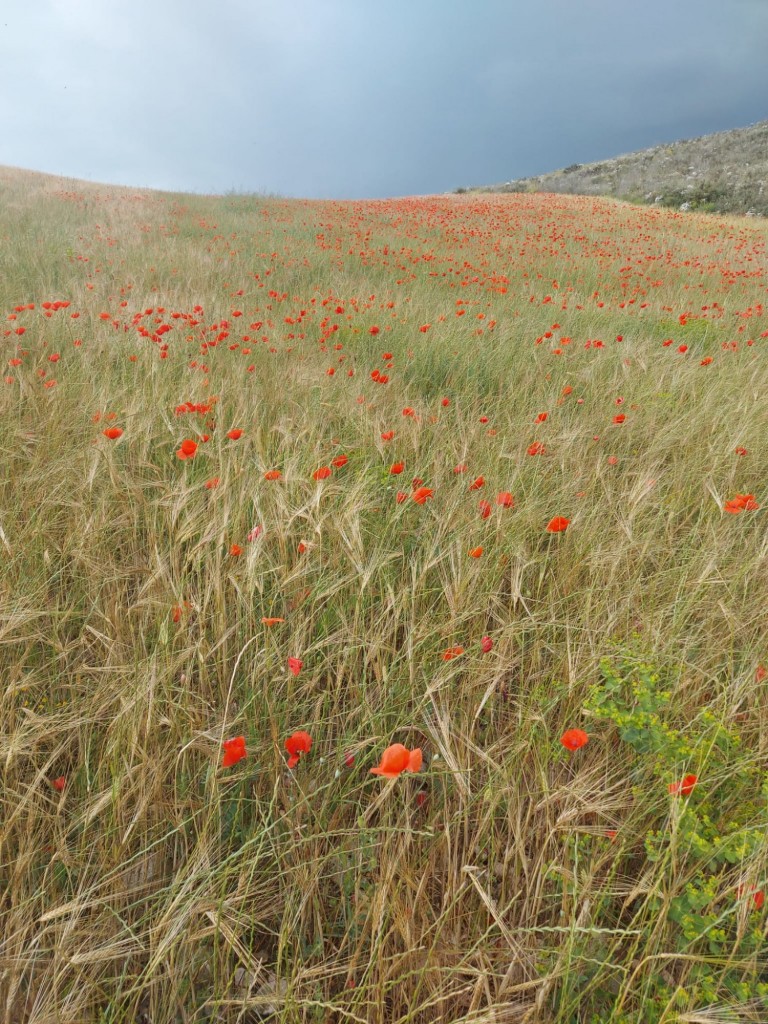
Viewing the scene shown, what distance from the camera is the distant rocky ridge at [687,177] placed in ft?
70.5

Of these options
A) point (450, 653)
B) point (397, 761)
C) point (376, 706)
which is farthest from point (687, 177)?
point (397, 761)

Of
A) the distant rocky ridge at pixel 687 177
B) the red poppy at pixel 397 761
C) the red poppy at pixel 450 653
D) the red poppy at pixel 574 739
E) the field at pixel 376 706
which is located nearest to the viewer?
the red poppy at pixel 397 761

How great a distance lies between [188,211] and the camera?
12.3 meters

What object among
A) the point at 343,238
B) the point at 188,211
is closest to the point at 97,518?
the point at 343,238

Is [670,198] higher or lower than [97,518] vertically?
higher

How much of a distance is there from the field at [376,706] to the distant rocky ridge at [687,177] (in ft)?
80.2

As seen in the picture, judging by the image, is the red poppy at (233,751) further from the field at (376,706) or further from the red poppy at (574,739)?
the red poppy at (574,739)

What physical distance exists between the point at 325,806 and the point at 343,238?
A: 1036cm

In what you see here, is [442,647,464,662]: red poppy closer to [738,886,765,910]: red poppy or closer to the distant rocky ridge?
[738,886,765,910]: red poppy

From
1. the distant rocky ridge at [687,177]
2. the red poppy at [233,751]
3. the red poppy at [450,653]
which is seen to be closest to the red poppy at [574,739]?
the red poppy at [450,653]

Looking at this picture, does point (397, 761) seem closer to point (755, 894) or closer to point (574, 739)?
point (574, 739)

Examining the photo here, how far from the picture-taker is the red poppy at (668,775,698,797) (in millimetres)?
921

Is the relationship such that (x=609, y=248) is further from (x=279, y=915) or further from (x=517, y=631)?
(x=279, y=915)

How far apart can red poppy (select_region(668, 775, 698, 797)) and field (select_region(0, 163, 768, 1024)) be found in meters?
0.03
